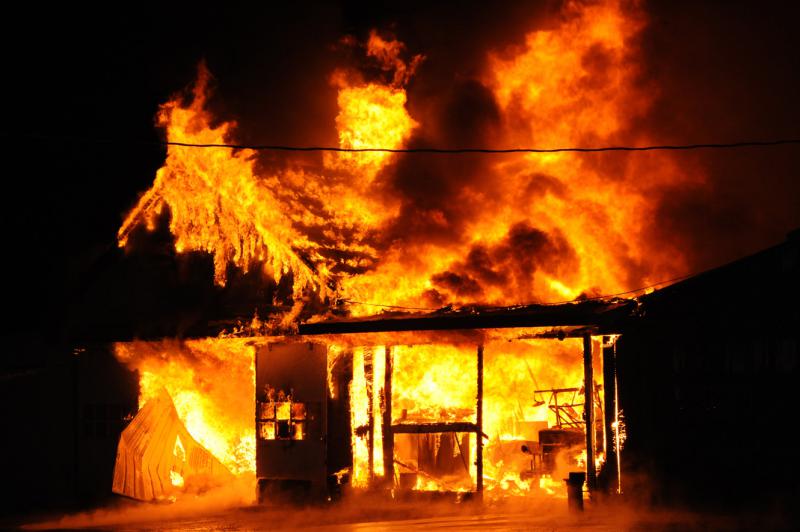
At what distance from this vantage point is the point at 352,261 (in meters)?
20.7

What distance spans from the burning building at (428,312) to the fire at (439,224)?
57 millimetres

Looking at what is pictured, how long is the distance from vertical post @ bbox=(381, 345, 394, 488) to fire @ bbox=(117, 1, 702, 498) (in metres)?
0.17

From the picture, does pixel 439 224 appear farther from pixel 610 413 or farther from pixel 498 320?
pixel 610 413

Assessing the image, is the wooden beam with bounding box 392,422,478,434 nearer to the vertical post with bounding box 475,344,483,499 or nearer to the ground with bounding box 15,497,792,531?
the vertical post with bounding box 475,344,483,499

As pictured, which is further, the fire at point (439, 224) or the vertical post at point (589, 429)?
the fire at point (439, 224)

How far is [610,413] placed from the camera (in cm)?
1578

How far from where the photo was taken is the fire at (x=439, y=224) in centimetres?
1880

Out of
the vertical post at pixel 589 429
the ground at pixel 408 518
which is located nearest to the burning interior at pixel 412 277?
the vertical post at pixel 589 429

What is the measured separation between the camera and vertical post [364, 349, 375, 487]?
1750cm

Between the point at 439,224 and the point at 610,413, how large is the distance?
7322 millimetres

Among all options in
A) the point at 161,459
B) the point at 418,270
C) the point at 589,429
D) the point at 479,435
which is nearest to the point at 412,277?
the point at 418,270

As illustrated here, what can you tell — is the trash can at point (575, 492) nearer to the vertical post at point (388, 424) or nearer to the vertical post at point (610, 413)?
the vertical post at point (610, 413)

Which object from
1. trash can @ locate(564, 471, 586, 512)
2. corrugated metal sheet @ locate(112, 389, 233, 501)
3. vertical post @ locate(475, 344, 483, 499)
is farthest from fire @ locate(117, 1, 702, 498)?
trash can @ locate(564, 471, 586, 512)

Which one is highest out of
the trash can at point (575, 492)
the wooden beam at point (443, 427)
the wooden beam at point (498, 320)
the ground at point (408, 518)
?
the wooden beam at point (498, 320)
